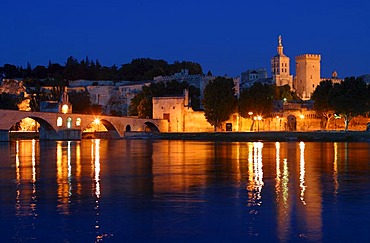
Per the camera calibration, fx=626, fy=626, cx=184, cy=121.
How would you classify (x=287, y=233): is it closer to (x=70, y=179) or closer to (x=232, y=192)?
(x=232, y=192)

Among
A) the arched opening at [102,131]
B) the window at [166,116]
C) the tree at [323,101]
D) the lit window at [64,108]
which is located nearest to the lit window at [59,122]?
the arched opening at [102,131]

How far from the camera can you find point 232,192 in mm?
17547

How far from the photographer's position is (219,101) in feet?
242

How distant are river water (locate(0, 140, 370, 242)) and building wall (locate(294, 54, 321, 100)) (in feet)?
325

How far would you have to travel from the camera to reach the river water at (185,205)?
11.8 meters

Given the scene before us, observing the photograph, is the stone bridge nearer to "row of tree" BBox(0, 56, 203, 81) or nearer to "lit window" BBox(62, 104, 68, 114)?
"lit window" BBox(62, 104, 68, 114)

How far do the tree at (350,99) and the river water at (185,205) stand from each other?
42.5 meters

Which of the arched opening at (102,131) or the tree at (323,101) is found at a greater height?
the tree at (323,101)

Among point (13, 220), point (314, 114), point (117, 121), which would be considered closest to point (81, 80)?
point (117, 121)

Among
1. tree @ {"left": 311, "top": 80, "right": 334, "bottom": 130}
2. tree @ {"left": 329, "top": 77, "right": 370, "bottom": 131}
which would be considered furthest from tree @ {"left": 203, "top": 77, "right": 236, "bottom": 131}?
tree @ {"left": 329, "top": 77, "right": 370, "bottom": 131}

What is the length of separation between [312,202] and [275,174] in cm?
728

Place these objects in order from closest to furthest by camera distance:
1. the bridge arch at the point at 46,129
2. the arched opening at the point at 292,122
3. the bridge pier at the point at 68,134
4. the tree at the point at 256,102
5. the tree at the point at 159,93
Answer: the bridge arch at the point at 46,129
the bridge pier at the point at 68,134
the tree at the point at 256,102
the arched opening at the point at 292,122
the tree at the point at 159,93

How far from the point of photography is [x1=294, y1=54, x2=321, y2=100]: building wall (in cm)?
12259

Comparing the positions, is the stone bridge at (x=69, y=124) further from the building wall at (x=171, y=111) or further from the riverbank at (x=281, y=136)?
the riverbank at (x=281, y=136)
